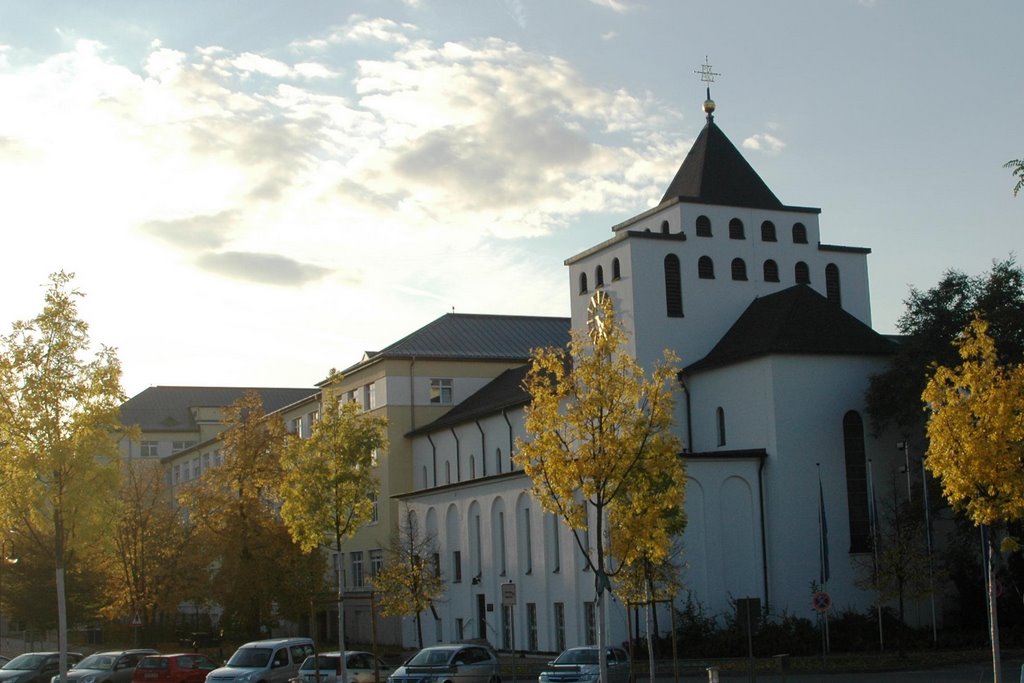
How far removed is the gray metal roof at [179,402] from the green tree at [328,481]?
303ft

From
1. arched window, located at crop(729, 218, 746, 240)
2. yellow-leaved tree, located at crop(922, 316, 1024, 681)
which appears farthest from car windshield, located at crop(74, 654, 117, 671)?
arched window, located at crop(729, 218, 746, 240)

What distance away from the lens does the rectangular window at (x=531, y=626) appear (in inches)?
2060

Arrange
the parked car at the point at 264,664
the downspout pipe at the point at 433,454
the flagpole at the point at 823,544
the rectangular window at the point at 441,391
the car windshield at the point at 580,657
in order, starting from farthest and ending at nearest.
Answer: the rectangular window at the point at 441,391
the downspout pipe at the point at 433,454
the flagpole at the point at 823,544
the car windshield at the point at 580,657
the parked car at the point at 264,664

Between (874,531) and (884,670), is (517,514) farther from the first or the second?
(884,670)

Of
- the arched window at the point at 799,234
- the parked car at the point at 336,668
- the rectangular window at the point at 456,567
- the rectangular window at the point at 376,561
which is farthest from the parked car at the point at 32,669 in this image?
the arched window at the point at 799,234

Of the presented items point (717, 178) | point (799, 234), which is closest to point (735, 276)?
point (799, 234)

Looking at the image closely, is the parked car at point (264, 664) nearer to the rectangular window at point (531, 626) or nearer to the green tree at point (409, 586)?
the green tree at point (409, 586)

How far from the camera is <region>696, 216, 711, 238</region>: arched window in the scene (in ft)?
182

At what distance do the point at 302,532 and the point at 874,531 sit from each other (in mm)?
20537

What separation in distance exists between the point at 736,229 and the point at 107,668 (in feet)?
104

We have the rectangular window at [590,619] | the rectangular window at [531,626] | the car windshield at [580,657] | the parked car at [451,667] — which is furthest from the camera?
the rectangular window at [531,626]

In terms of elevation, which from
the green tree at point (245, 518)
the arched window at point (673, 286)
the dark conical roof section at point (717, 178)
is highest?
the dark conical roof section at point (717, 178)

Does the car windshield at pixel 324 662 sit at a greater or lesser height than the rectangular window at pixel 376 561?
lesser

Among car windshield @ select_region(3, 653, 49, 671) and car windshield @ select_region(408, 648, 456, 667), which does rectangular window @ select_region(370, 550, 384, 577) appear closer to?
car windshield @ select_region(3, 653, 49, 671)
